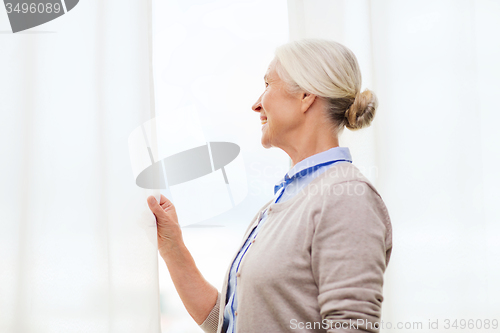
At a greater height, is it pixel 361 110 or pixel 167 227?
pixel 361 110

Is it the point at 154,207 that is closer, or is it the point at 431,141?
the point at 154,207

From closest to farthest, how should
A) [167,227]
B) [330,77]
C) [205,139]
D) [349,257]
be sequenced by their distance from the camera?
1. [349,257]
2. [330,77]
3. [167,227]
4. [205,139]

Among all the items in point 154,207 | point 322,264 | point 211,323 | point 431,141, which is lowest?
point 211,323

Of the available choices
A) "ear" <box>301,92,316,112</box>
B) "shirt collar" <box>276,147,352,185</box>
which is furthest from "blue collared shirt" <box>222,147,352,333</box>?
"ear" <box>301,92,316,112</box>

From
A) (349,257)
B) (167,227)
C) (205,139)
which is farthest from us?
(205,139)

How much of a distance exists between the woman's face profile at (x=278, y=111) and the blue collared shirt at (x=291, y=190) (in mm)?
83

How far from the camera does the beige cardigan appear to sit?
29.1 inches

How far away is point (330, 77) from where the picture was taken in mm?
928

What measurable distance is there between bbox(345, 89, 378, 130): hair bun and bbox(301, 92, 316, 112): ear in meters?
0.09

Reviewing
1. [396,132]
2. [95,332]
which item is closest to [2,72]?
[95,332]

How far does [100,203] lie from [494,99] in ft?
3.65

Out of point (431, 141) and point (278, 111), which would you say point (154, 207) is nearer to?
point (278, 111)

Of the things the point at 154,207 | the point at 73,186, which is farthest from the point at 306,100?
the point at 73,186

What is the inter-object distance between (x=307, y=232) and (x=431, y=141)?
1.98ft
